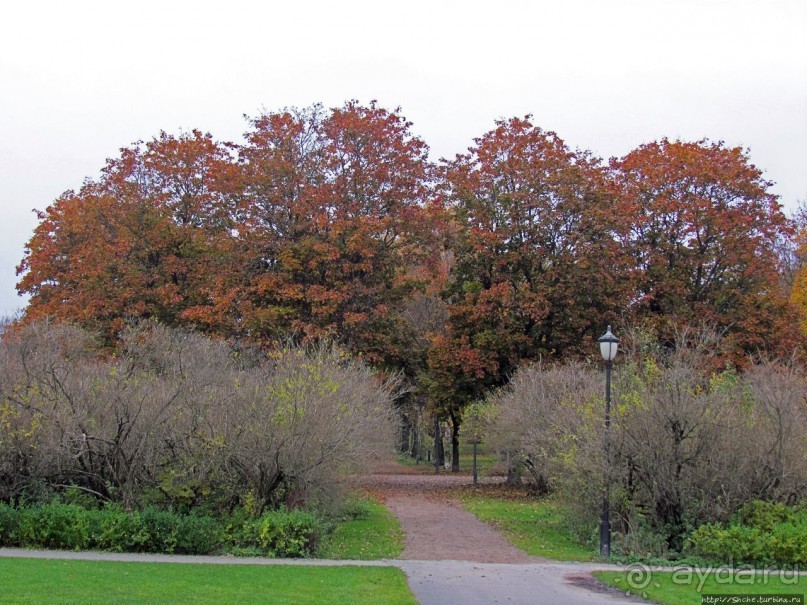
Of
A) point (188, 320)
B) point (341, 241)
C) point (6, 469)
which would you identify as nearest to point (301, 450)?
point (6, 469)

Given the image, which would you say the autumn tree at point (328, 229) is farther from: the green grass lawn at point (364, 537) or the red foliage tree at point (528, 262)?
the green grass lawn at point (364, 537)

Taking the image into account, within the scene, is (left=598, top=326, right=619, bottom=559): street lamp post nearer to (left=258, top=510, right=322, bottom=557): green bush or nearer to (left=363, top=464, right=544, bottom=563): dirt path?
(left=363, top=464, right=544, bottom=563): dirt path

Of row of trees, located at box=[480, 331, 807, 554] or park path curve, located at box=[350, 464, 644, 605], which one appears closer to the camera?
park path curve, located at box=[350, 464, 644, 605]

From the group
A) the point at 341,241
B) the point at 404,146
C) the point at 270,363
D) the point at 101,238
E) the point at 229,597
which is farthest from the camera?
the point at 101,238

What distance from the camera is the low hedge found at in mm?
13883

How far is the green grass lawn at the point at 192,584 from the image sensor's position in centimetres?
998

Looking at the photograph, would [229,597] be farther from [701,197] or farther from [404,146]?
[701,197]

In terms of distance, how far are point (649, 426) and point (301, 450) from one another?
6168mm

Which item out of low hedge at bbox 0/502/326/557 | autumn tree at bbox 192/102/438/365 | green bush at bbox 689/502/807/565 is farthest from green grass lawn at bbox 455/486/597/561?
autumn tree at bbox 192/102/438/365

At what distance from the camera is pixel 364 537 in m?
16.6

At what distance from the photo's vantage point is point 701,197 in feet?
96.0

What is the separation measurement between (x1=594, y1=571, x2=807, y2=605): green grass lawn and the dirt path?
2457 mm

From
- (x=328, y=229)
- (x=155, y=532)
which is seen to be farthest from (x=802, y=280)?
(x=155, y=532)

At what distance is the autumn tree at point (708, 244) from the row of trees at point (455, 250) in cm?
7
